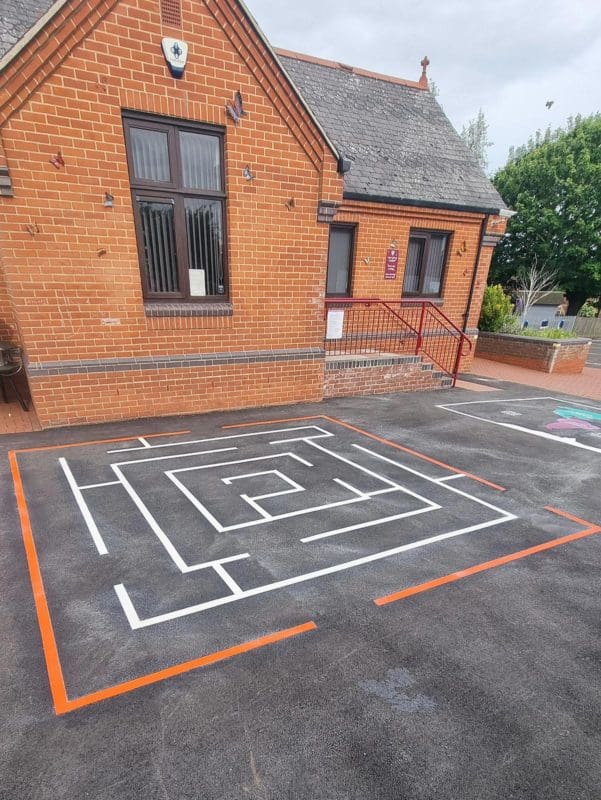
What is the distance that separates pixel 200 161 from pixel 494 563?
6905mm

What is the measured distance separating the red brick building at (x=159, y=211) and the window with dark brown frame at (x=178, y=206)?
0.07 ft

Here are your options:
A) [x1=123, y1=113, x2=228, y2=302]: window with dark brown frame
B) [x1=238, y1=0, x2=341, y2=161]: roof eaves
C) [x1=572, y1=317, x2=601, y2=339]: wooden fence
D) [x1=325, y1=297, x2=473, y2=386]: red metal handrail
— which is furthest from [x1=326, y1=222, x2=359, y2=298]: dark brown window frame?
[x1=572, y1=317, x2=601, y2=339]: wooden fence

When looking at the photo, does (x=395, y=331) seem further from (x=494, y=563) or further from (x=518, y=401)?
(x=494, y=563)

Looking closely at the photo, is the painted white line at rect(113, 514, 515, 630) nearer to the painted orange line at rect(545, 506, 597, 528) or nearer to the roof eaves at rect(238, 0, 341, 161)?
the painted orange line at rect(545, 506, 597, 528)

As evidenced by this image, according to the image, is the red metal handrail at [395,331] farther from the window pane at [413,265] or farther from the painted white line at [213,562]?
the painted white line at [213,562]

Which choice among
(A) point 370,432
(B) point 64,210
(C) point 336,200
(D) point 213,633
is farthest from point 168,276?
(D) point 213,633

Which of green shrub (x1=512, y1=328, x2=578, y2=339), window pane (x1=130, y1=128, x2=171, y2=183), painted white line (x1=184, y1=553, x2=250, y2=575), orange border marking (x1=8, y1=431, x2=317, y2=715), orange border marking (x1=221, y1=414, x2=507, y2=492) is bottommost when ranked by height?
orange border marking (x1=221, y1=414, x2=507, y2=492)

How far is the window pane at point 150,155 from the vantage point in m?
6.09

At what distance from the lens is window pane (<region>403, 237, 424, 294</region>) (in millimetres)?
11227

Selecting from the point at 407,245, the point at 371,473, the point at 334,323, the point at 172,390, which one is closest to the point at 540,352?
the point at 407,245

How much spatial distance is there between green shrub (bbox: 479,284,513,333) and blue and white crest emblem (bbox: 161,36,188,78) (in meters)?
12.8

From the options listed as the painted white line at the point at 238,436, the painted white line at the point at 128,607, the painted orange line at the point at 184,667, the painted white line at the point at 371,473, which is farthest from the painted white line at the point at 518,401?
the painted white line at the point at 128,607

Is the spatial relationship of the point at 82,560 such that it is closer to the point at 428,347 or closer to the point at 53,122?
the point at 53,122

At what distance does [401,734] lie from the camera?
2.24 m
